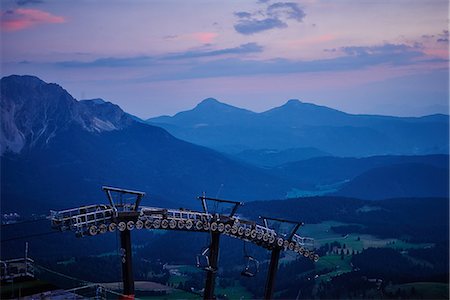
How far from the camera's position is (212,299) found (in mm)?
57750

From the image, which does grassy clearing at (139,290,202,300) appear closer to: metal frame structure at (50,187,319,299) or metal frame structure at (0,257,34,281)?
metal frame structure at (50,187,319,299)

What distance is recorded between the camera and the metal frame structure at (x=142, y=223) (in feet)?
157

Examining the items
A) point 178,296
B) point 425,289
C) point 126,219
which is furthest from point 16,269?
point 425,289

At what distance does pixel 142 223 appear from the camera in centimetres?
5019

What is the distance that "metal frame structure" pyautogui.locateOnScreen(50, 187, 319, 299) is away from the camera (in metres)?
47.9

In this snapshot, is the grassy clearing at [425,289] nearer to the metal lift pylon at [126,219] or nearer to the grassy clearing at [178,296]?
the grassy clearing at [178,296]

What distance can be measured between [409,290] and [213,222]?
12528 cm

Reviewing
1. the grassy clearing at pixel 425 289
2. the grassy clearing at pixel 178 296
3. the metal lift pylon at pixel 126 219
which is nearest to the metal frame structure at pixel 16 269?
the metal lift pylon at pixel 126 219

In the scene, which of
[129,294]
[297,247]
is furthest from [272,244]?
[129,294]

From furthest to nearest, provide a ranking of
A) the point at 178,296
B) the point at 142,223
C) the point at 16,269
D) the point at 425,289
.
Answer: the point at 178,296
the point at 425,289
the point at 16,269
the point at 142,223

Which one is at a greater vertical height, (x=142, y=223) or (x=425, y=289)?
(x=142, y=223)

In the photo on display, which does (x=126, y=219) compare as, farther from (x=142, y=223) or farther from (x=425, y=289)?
(x=425, y=289)

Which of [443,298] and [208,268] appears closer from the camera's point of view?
[208,268]

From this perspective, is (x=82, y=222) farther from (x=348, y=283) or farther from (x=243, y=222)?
(x=348, y=283)
